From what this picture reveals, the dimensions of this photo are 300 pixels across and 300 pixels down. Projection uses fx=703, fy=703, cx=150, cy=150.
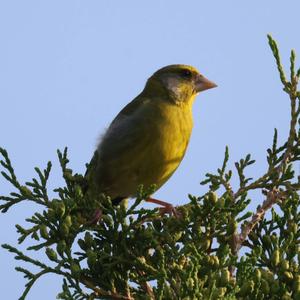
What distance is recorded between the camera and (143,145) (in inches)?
228

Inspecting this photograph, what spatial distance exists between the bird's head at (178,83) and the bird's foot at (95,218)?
6.44ft

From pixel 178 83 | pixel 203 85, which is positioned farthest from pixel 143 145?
pixel 203 85

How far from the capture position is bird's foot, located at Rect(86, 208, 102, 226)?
4582 mm

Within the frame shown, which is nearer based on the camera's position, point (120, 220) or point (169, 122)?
point (120, 220)

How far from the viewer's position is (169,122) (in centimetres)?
597

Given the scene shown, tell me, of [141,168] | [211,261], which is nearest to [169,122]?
[141,168]

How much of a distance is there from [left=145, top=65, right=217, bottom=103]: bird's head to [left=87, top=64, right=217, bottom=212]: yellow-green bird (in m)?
0.08

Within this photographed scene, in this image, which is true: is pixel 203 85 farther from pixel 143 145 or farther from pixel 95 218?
pixel 95 218

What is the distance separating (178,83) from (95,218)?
7.74 ft

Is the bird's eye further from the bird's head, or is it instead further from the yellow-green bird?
the yellow-green bird

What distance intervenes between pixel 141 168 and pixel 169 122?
488mm

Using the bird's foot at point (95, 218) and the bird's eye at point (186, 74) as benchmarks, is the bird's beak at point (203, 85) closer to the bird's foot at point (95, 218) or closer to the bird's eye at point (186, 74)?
the bird's eye at point (186, 74)

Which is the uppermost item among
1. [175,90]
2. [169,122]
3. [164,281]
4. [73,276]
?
[175,90]

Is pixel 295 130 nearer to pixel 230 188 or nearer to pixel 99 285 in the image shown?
pixel 230 188
